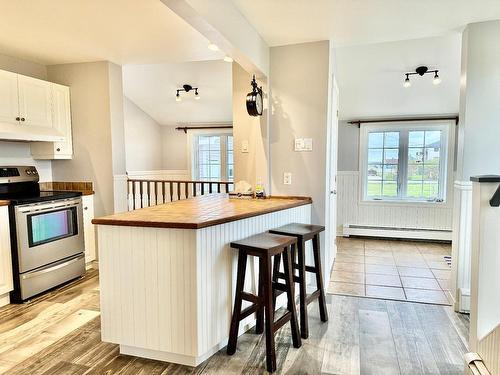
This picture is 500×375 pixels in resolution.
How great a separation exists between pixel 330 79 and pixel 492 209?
1.88m

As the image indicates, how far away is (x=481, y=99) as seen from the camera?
2.72 meters

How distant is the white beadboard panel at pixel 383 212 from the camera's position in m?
5.10

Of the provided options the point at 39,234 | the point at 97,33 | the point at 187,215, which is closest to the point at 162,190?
the point at 39,234

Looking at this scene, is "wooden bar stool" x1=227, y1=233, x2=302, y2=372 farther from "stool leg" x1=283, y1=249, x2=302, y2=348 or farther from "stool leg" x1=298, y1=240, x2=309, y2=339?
"stool leg" x1=298, y1=240, x2=309, y2=339

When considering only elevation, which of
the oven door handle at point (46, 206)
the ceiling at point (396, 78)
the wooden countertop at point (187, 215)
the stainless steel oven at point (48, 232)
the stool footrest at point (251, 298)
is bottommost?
the stool footrest at point (251, 298)

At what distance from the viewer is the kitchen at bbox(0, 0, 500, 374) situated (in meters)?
2.03

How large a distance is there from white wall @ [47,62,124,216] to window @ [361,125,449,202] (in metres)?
3.80

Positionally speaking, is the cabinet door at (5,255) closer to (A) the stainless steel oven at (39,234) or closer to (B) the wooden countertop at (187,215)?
(A) the stainless steel oven at (39,234)

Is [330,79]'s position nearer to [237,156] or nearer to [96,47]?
[237,156]

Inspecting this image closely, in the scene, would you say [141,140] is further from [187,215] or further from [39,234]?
[187,215]

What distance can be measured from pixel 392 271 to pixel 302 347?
2.04 metres

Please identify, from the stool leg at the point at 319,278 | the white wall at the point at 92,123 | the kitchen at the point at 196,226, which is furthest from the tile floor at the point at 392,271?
the white wall at the point at 92,123

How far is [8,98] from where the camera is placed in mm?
3154

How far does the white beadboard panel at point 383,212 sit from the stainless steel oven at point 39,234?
3890 millimetres
